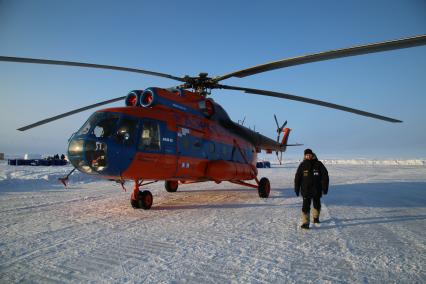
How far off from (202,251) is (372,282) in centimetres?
227

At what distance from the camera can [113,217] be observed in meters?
6.86

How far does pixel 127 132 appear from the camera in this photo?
24.1 feet

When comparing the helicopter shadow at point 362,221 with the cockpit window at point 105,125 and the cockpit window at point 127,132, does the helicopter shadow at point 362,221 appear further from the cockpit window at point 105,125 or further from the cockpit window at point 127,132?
the cockpit window at point 105,125

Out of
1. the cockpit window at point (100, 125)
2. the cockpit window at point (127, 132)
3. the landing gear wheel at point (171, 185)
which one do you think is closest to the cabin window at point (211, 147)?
the landing gear wheel at point (171, 185)

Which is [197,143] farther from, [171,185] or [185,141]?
[171,185]

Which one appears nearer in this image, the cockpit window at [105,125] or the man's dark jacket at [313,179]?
the man's dark jacket at [313,179]

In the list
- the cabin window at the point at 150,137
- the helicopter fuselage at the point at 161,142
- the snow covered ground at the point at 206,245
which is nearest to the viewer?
the snow covered ground at the point at 206,245

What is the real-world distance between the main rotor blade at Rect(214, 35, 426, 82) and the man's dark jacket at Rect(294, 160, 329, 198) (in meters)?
2.36

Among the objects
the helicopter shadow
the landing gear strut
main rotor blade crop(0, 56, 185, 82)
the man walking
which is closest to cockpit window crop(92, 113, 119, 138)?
main rotor blade crop(0, 56, 185, 82)

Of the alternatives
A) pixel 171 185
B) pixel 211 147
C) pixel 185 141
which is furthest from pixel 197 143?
pixel 171 185

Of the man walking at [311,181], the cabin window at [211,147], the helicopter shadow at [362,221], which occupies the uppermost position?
the cabin window at [211,147]

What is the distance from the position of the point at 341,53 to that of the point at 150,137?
5066 millimetres

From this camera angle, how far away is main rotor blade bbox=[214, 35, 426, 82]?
16.6 ft

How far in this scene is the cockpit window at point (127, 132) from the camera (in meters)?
7.20
